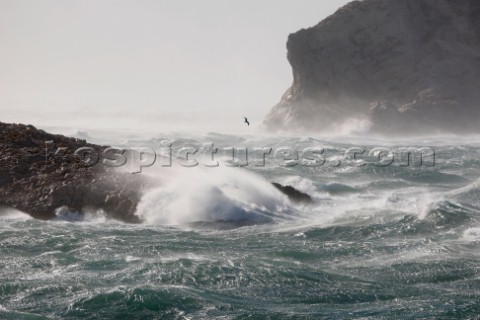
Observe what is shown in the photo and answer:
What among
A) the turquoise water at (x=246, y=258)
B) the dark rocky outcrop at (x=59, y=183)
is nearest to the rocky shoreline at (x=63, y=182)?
the dark rocky outcrop at (x=59, y=183)

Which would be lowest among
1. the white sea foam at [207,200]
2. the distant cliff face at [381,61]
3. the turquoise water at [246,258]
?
the turquoise water at [246,258]

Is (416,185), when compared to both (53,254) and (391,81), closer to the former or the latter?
(53,254)

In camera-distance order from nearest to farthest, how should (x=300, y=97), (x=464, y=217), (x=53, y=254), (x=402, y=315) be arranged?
(x=402, y=315), (x=53, y=254), (x=464, y=217), (x=300, y=97)

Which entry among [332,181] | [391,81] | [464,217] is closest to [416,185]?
[332,181]

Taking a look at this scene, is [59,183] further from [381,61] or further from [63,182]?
[381,61]

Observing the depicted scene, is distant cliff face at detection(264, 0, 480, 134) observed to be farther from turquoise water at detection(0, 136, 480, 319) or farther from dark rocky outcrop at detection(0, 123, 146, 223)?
dark rocky outcrop at detection(0, 123, 146, 223)

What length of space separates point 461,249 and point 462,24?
63.8 meters

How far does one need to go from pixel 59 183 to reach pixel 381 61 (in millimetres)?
58090

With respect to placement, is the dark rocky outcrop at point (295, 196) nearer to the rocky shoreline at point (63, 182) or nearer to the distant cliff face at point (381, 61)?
the rocky shoreline at point (63, 182)

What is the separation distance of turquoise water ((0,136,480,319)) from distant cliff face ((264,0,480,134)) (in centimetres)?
4837

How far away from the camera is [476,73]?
70812 millimetres

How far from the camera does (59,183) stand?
20094 mm

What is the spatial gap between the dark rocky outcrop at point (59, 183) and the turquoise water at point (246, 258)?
1.39ft

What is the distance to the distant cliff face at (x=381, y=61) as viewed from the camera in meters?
70.6
